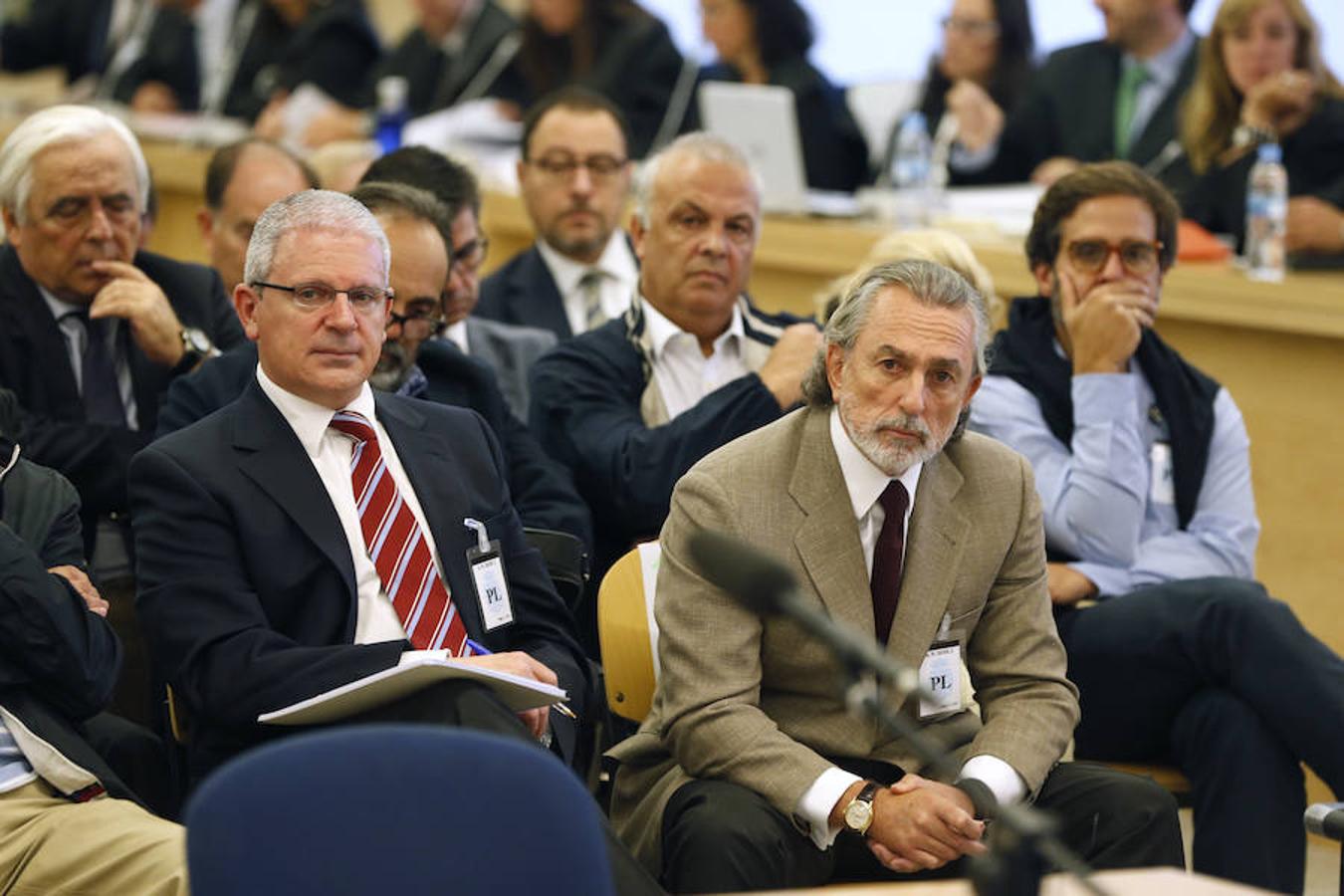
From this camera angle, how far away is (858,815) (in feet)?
9.27

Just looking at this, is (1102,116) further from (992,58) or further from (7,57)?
(7,57)

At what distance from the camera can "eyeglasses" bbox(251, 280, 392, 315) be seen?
2.99 metres

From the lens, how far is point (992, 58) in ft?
21.5

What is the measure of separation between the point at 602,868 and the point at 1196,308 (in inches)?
130

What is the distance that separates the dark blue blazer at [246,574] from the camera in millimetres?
2803

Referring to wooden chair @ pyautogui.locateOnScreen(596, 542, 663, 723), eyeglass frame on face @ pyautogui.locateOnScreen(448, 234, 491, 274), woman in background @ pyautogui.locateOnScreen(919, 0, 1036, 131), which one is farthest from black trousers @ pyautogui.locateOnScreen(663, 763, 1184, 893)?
woman in background @ pyautogui.locateOnScreen(919, 0, 1036, 131)

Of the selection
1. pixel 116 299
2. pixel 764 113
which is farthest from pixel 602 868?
pixel 764 113

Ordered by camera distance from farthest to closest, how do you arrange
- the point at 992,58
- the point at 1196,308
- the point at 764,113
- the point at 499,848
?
1. the point at 992,58
2. the point at 764,113
3. the point at 1196,308
4. the point at 499,848

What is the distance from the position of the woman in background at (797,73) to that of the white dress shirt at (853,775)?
12.3 feet

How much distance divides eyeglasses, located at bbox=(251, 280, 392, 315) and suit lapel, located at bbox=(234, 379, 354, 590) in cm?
16

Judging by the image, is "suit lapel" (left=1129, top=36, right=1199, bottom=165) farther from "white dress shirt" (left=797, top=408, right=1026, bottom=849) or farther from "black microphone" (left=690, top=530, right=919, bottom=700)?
"black microphone" (left=690, top=530, right=919, bottom=700)

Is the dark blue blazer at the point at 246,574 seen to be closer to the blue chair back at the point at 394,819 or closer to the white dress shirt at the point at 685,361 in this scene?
the blue chair back at the point at 394,819

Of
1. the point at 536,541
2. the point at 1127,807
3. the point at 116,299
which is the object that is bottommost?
the point at 1127,807

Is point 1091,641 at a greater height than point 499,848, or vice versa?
point 499,848
